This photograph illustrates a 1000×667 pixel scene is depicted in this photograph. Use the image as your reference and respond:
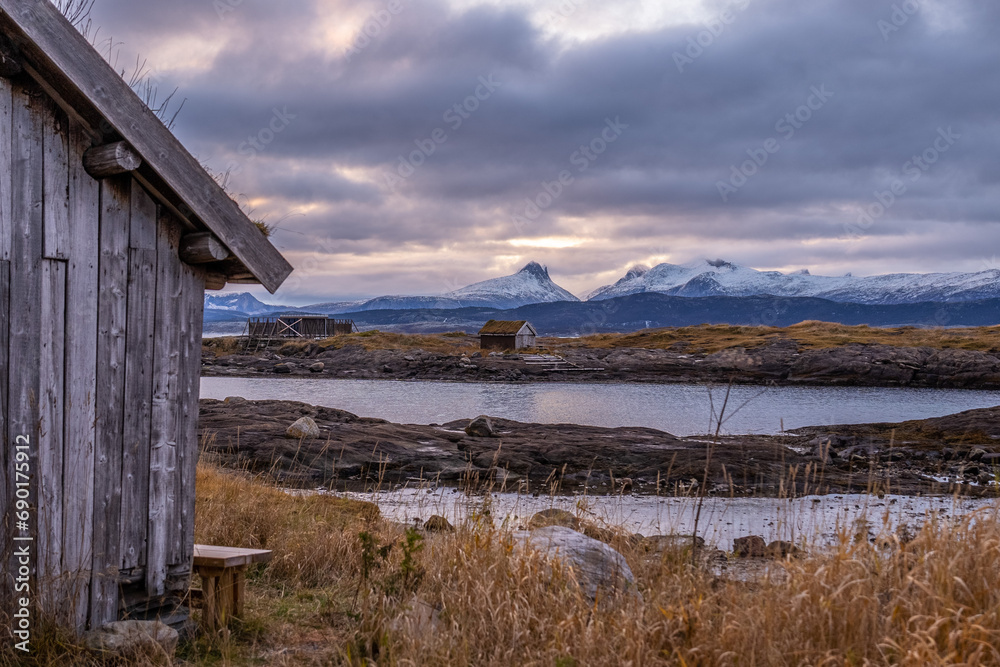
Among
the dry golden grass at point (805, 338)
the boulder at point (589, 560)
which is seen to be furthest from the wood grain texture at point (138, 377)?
the dry golden grass at point (805, 338)

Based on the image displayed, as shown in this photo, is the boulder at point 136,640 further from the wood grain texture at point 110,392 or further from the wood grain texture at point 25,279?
the wood grain texture at point 25,279

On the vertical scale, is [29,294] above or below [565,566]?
above

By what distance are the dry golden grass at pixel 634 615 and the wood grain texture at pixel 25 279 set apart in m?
1.33

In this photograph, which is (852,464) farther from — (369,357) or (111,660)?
(369,357)

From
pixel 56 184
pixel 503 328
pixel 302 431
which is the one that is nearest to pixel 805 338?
pixel 503 328

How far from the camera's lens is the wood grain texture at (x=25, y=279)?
14.0 ft

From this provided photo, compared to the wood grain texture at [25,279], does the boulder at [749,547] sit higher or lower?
lower

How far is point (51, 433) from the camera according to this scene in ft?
14.5

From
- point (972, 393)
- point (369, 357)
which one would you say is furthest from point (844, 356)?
point (369, 357)

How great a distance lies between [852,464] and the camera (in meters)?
20.0

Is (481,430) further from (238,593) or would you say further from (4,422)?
(4,422)

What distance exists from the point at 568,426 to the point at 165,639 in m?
21.4

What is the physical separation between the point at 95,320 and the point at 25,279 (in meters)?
0.46

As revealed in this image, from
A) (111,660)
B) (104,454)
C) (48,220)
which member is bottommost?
(111,660)
